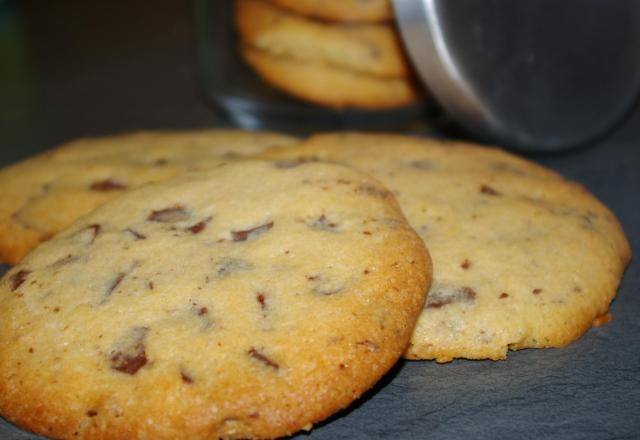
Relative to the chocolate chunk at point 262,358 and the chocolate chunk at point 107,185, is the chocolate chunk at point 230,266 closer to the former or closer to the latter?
the chocolate chunk at point 262,358

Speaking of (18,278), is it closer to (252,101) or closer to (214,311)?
(214,311)

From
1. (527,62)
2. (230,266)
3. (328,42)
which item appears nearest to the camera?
(230,266)

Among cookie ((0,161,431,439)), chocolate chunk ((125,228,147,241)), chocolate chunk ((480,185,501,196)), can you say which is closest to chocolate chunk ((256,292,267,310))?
cookie ((0,161,431,439))

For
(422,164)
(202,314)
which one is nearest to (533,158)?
(422,164)

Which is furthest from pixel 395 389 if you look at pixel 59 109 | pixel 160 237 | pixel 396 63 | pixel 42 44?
pixel 42 44

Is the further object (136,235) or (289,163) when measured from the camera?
(289,163)

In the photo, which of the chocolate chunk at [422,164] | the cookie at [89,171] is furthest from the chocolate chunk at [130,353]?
the chocolate chunk at [422,164]

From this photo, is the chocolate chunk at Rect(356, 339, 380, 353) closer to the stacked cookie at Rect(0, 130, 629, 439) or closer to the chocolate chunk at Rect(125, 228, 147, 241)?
the stacked cookie at Rect(0, 130, 629, 439)
